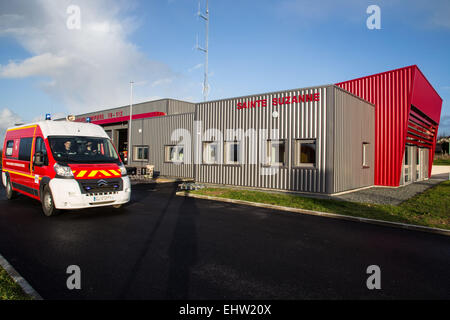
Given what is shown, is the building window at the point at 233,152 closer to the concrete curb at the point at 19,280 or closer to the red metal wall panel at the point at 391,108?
the red metal wall panel at the point at 391,108

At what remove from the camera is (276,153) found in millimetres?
13742

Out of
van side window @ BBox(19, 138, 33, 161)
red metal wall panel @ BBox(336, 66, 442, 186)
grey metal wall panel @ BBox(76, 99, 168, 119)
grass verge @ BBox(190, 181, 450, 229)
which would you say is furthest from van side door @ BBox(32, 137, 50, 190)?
grey metal wall panel @ BBox(76, 99, 168, 119)

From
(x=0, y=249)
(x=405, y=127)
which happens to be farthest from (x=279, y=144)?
(x=0, y=249)

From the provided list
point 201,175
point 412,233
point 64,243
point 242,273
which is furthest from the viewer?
point 201,175

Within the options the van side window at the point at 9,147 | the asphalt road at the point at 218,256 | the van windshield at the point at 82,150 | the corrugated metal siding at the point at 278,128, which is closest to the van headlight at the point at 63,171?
the van windshield at the point at 82,150

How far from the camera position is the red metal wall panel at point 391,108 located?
15.4m

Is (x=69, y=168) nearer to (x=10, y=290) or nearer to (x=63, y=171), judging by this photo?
(x=63, y=171)

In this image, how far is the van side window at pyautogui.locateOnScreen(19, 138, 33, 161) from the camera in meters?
8.87

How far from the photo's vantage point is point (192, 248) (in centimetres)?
529

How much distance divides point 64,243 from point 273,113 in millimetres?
10573

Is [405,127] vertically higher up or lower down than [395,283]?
higher up

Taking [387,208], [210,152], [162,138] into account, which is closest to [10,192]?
[210,152]

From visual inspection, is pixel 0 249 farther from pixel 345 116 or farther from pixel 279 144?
pixel 345 116

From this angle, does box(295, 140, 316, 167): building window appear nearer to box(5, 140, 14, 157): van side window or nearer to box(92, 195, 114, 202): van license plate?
box(92, 195, 114, 202): van license plate
